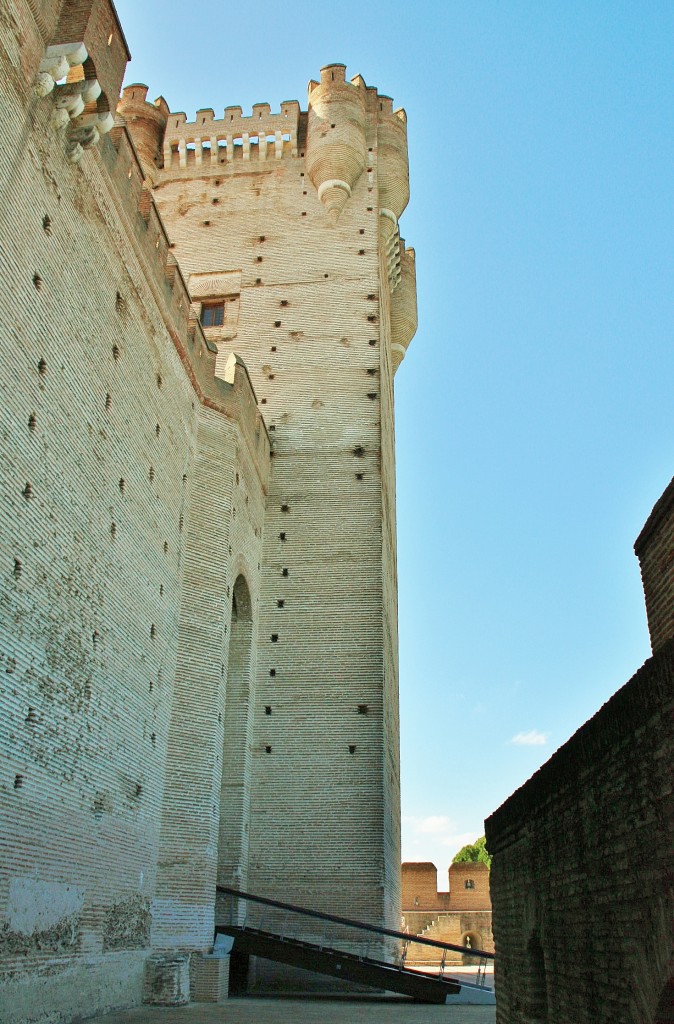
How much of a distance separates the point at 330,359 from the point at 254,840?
372 inches

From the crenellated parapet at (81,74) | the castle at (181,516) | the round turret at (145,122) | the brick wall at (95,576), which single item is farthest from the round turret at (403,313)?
the crenellated parapet at (81,74)

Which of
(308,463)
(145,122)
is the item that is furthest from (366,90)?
(308,463)

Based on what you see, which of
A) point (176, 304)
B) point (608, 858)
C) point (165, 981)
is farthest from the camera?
point (176, 304)

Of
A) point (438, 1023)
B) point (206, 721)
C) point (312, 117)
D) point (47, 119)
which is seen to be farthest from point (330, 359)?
point (438, 1023)

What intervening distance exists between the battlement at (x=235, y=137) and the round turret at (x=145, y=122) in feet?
0.95

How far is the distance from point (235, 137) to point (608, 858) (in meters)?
21.0

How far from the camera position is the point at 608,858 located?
10.9 ft

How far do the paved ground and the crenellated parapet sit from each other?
344 inches

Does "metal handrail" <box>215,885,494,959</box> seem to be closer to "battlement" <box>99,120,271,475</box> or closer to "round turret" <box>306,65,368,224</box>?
"battlement" <box>99,120,271,475</box>

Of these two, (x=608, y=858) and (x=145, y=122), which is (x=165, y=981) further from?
(x=145, y=122)

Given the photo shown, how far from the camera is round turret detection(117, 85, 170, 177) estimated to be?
2112cm

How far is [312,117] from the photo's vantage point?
67.8ft

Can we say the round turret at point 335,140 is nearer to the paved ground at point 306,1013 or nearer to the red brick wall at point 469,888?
the paved ground at point 306,1013

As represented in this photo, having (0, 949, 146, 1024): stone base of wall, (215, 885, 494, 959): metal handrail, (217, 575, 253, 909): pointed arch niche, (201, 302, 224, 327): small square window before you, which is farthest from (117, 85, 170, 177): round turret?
(0, 949, 146, 1024): stone base of wall
